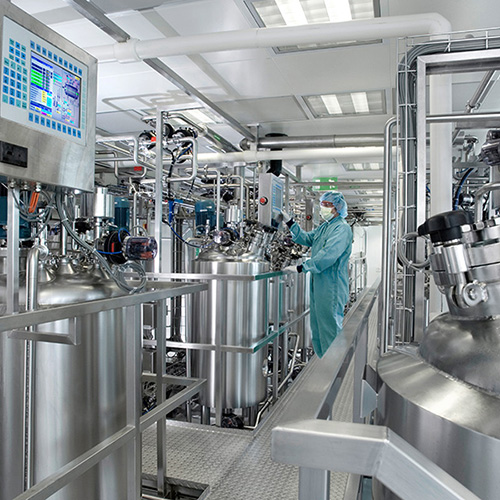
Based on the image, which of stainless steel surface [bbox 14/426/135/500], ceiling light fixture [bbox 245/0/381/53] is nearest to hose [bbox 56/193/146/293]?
stainless steel surface [bbox 14/426/135/500]

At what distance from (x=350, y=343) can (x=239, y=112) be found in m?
3.40

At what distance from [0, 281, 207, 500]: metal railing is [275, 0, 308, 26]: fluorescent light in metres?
1.51

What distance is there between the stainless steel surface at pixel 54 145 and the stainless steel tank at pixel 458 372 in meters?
1.06

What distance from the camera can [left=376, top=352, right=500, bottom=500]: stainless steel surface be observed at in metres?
0.51

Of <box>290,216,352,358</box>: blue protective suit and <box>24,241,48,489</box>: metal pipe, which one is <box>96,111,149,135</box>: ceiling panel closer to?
<box>290,216,352,358</box>: blue protective suit

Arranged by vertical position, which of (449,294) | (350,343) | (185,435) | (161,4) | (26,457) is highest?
(161,4)

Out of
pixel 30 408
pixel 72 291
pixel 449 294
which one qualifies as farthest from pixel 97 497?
pixel 449 294

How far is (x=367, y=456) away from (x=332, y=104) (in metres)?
3.65

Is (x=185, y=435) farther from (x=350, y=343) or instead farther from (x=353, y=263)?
(x=353, y=263)

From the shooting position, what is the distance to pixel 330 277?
2.92 meters

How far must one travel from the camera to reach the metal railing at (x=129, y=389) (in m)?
0.93

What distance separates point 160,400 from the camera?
1593 mm

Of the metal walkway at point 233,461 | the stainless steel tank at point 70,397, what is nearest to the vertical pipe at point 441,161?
the metal walkway at point 233,461

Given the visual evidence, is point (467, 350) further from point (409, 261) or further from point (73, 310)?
point (73, 310)
